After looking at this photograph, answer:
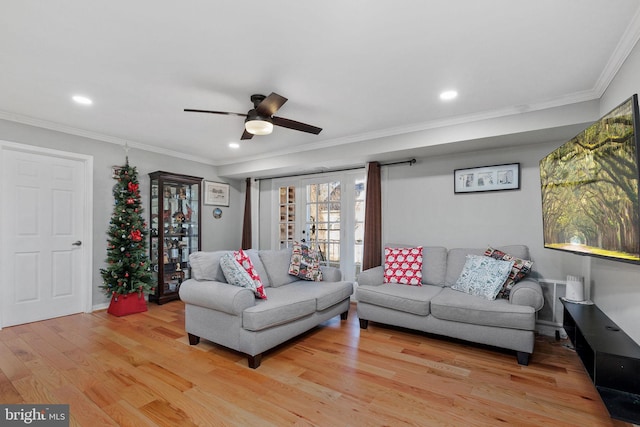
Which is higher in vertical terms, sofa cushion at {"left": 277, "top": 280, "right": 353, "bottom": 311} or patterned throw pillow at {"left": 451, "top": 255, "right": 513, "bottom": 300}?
patterned throw pillow at {"left": 451, "top": 255, "right": 513, "bottom": 300}

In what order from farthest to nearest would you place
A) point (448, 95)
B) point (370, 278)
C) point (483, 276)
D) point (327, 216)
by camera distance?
point (327, 216)
point (370, 278)
point (483, 276)
point (448, 95)

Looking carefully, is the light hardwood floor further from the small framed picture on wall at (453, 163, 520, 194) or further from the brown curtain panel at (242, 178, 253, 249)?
the brown curtain panel at (242, 178, 253, 249)

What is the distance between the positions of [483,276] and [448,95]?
1.78m

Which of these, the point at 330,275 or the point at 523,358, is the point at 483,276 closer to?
the point at 523,358

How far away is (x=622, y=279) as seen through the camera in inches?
85.0

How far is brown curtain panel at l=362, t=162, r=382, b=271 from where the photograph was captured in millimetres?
4316

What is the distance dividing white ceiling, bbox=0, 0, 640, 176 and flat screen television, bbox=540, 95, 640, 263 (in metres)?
0.62

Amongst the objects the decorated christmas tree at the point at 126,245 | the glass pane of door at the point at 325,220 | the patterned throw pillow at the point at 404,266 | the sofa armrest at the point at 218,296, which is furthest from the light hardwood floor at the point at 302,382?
the glass pane of door at the point at 325,220

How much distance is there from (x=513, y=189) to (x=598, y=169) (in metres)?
1.78

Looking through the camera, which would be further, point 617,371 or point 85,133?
point 85,133

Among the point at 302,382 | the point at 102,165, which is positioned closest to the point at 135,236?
the point at 102,165

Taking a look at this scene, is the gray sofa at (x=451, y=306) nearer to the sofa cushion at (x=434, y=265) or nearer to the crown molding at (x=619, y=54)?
the sofa cushion at (x=434, y=265)

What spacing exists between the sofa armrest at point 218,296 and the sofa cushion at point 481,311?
5.76 feet

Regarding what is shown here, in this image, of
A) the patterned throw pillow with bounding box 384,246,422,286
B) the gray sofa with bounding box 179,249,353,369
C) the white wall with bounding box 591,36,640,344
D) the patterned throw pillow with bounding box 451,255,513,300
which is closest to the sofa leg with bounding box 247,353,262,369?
the gray sofa with bounding box 179,249,353,369
